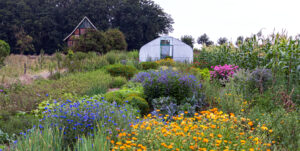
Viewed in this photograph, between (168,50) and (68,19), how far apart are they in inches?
824

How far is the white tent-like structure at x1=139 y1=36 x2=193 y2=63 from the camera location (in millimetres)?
23234

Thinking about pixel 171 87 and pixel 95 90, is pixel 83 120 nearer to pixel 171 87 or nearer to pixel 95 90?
pixel 171 87

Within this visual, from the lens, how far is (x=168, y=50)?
2347 cm

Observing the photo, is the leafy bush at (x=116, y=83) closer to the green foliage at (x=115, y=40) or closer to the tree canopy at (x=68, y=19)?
the green foliage at (x=115, y=40)

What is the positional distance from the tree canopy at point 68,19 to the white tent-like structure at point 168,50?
13.8 metres

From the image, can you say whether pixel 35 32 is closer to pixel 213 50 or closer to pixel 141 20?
pixel 141 20

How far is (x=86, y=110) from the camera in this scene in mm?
4203

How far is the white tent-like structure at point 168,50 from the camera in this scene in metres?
23.2

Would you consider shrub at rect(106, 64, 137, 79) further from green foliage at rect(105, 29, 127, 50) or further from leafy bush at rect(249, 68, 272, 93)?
green foliage at rect(105, 29, 127, 50)

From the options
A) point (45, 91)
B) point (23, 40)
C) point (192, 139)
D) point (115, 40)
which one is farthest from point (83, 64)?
point (23, 40)

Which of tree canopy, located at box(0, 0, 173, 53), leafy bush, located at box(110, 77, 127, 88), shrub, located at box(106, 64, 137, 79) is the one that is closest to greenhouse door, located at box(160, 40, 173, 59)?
shrub, located at box(106, 64, 137, 79)

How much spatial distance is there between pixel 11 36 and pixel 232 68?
3532 centimetres

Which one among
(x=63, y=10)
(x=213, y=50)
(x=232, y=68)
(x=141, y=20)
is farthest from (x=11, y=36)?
(x=232, y=68)

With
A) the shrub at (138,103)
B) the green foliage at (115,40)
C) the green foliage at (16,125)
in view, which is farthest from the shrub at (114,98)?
the green foliage at (115,40)
